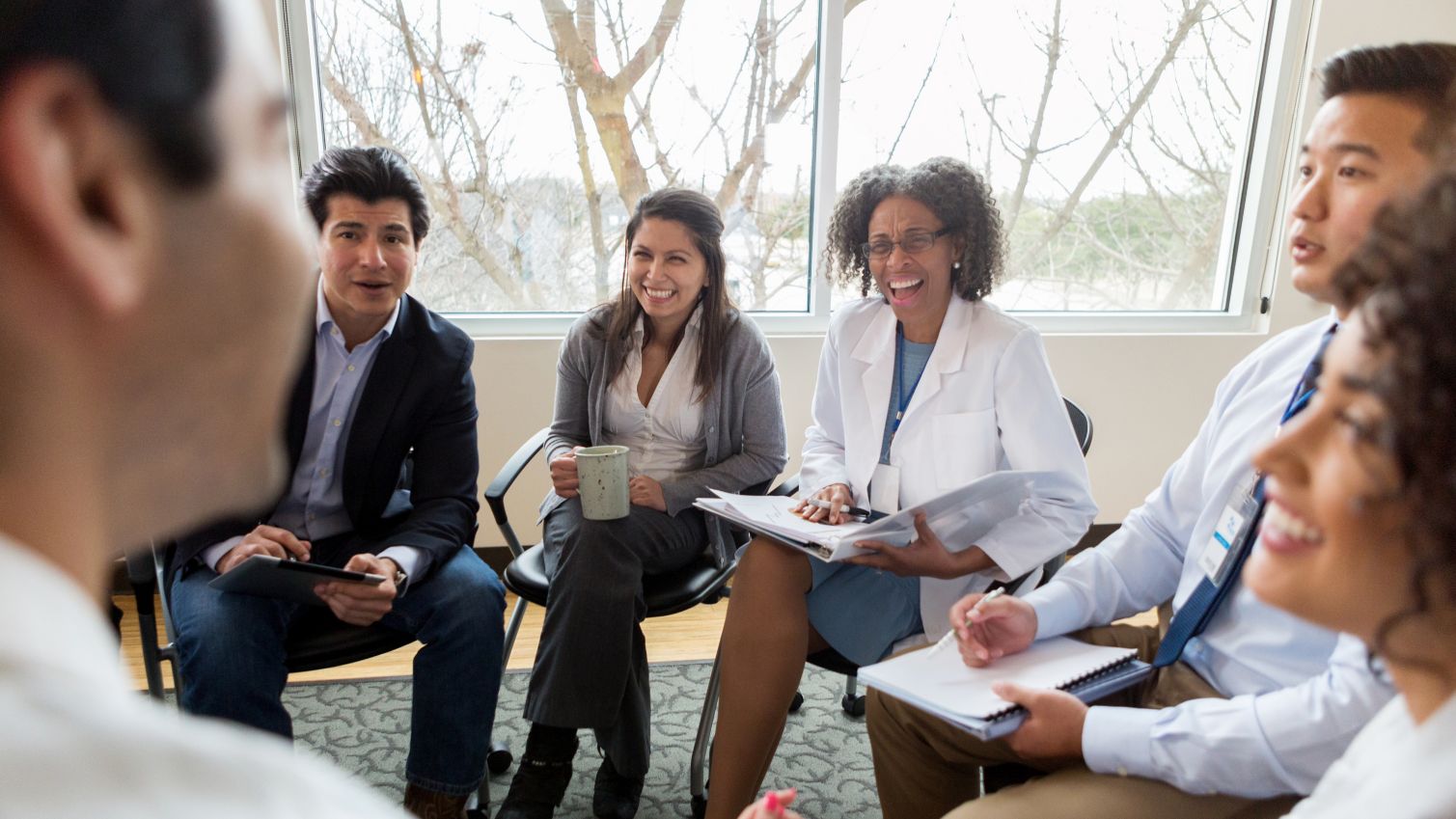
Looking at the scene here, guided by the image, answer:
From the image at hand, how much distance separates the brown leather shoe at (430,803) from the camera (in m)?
1.87

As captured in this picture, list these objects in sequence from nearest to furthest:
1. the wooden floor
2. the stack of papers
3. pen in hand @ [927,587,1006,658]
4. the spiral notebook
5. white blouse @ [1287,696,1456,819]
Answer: white blouse @ [1287,696,1456,819]
the spiral notebook
pen in hand @ [927,587,1006,658]
the stack of papers
the wooden floor

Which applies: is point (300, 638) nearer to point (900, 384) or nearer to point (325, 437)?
point (325, 437)

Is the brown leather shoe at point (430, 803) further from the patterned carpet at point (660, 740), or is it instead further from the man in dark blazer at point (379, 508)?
the patterned carpet at point (660, 740)

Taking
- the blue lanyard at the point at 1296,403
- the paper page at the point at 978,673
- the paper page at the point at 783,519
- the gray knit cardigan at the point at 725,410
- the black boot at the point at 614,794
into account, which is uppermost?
the blue lanyard at the point at 1296,403

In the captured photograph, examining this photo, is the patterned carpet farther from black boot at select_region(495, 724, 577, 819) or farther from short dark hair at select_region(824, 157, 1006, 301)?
short dark hair at select_region(824, 157, 1006, 301)

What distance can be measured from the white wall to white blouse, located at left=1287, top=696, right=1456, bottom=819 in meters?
2.65

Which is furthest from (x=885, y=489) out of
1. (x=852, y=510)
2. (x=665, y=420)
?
(x=665, y=420)

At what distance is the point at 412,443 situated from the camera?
83.5 inches

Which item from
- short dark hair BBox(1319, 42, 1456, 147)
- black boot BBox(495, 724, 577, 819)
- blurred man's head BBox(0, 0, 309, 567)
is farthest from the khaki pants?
blurred man's head BBox(0, 0, 309, 567)

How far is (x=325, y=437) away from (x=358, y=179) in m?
0.56

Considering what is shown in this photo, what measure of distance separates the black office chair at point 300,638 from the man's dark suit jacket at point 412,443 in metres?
0.11

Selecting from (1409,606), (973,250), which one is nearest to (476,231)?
(973,250)

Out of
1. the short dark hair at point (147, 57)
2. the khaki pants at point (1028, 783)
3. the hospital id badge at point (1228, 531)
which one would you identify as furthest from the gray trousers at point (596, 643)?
the short dark hair at point (147, 57)

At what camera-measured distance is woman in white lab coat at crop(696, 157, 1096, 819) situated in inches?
71.0
